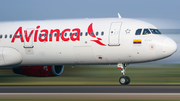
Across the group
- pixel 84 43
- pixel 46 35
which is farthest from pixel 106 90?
pixel 46 35

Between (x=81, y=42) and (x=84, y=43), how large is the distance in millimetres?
207

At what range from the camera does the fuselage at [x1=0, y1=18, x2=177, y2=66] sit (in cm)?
2262

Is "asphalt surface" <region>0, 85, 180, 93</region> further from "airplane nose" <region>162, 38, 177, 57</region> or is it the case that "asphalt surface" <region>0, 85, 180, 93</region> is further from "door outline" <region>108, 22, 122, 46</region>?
"door outline" <region>108, 22, 122, 46</region>

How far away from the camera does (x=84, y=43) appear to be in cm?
2381

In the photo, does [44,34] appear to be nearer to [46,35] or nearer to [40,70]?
[46,35]

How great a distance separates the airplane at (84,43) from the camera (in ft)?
74.3

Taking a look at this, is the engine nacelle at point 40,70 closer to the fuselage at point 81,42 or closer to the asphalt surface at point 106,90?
the fuselage at point 81,42

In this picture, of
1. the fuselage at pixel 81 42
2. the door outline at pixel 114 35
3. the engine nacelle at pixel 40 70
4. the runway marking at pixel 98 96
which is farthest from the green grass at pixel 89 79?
the runway marking at pixel 98 96

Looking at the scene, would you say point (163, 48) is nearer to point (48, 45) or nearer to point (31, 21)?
point (48, 45)

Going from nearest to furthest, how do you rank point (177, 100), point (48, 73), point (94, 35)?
point (177, 100) < point (94, 35) < point (48, 73)

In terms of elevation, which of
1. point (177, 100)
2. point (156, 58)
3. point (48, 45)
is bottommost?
point (177, 100)

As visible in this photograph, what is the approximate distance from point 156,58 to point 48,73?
8.81 meters

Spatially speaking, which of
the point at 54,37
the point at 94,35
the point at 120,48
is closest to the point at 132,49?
the point at 120,48

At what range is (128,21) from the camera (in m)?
23.7
